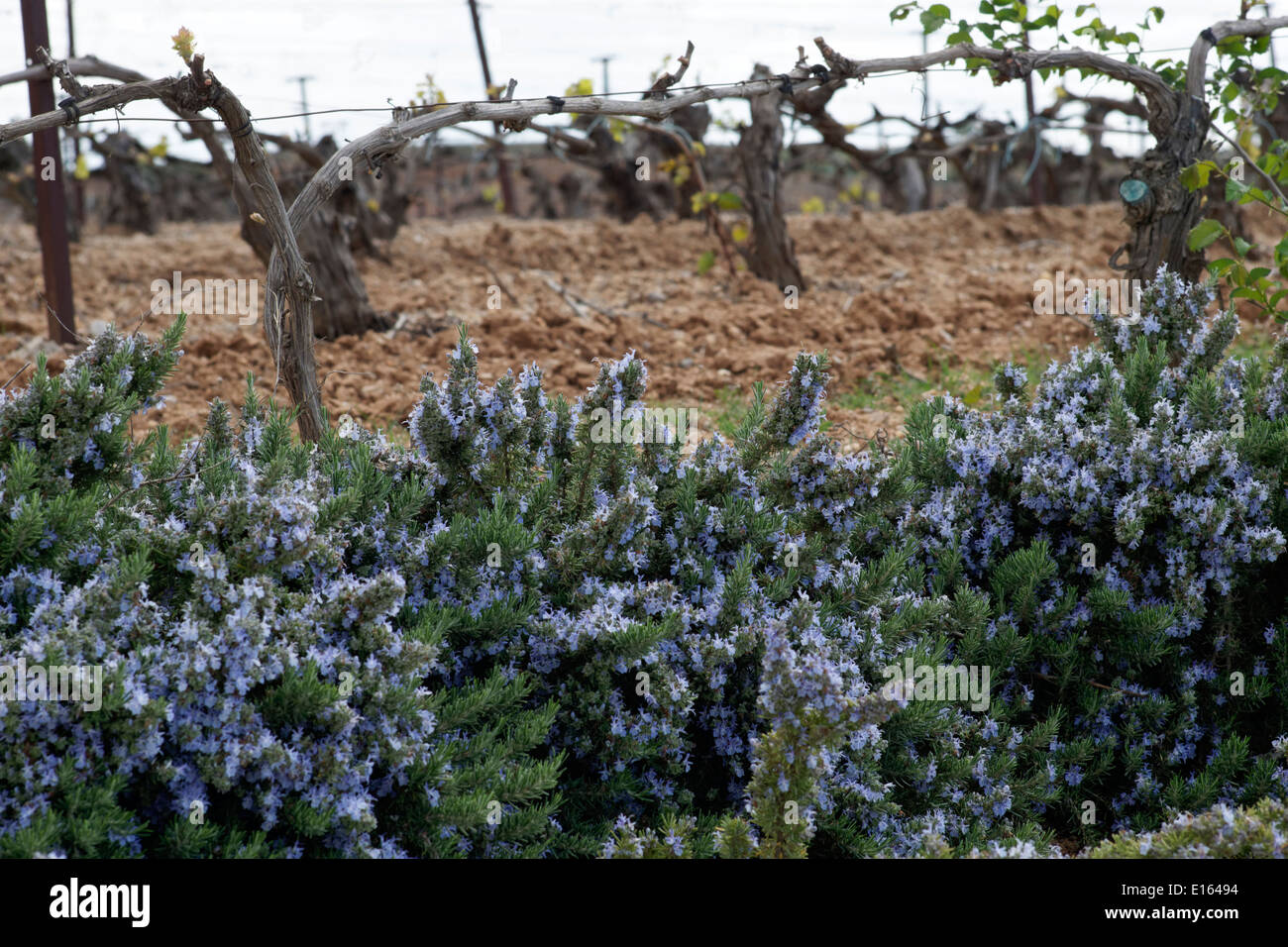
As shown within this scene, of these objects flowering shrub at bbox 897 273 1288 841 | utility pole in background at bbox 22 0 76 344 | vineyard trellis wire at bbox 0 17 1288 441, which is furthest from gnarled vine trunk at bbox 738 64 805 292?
flowering shrub at bbox 897 273 1288 841

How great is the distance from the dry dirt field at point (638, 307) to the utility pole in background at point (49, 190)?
351 millimetres

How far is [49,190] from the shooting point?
6.85m

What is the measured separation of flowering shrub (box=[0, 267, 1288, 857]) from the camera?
2271 millimetres

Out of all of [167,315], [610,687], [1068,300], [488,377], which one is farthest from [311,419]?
[1068,300]

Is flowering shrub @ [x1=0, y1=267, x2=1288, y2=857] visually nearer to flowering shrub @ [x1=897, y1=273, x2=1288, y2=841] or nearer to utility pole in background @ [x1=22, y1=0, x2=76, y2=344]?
flowering shrub @ [x1=897, y1=273, x2=1288, y2=841]

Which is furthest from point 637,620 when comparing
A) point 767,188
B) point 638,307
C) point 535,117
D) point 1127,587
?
point 767,188

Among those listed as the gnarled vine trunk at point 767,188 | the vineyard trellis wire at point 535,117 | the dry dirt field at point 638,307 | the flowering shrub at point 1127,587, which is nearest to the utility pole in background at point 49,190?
A: the dry dirt field at point 638,307

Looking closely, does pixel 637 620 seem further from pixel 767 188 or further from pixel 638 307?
pixel 767 188

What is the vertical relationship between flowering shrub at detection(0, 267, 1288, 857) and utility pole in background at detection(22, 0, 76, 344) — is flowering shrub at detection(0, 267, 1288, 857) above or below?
below

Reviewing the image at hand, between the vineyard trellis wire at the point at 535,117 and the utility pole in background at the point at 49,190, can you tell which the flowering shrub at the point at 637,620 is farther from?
the utility pole in background at the point at 49,190

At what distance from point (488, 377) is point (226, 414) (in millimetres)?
2822

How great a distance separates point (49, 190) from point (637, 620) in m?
5.65

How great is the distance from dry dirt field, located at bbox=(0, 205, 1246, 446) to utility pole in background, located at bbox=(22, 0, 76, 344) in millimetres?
351

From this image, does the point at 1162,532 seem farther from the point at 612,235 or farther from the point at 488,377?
the point at 612,235
